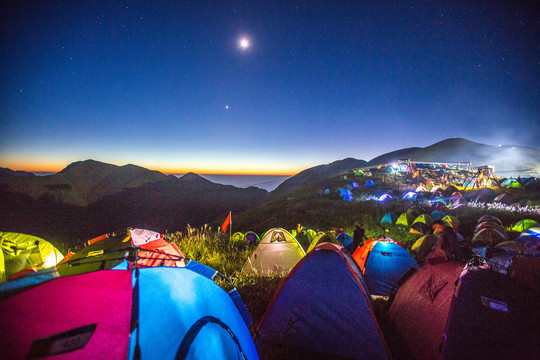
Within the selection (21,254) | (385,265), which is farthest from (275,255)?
(21,254)

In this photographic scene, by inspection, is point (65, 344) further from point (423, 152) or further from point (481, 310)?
point (423, 152)

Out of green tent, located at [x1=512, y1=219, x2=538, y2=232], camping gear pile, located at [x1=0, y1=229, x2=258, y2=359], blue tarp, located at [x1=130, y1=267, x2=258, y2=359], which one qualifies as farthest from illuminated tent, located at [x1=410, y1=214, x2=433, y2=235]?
camping gear pile, located at [x1=0, y1=229, x2=258, y2=359]

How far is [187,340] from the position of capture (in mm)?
1759

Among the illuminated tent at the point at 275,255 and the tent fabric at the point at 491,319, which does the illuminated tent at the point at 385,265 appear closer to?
the illuminated tent at the point at 275,255

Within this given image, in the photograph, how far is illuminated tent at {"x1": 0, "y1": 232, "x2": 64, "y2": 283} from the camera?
5.11m

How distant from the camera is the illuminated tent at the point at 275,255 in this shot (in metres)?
6.28

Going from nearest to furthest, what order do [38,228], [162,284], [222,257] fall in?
1. [162,284]
2. [222,257]
3. [38,228]

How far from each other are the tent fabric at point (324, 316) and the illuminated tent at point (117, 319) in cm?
179

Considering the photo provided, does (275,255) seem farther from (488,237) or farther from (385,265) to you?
(488,237)

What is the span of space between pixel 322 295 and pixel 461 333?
187 centimetres

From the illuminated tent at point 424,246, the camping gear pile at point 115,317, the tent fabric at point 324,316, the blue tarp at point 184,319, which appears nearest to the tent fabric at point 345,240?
the illuminated tent at point 424,246

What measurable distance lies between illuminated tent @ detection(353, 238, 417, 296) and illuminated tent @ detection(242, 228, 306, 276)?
1994mm

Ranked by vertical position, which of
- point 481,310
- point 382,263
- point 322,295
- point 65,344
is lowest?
point 382,263

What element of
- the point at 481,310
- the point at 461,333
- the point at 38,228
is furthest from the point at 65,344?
the point at 38,228
